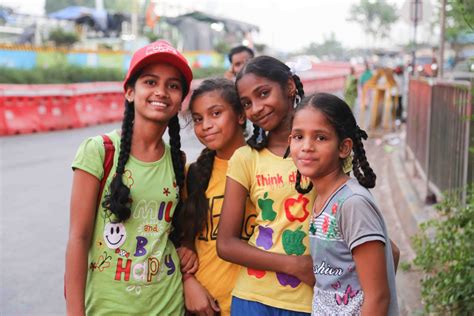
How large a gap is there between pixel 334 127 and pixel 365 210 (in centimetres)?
33

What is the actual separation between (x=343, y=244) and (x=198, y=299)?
685 millimetres

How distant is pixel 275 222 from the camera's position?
241 cm

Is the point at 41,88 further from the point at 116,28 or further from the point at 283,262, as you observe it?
the point at 116,28

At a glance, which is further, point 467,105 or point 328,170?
point 467,105

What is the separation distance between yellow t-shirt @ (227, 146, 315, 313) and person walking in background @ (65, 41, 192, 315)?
0.28 metres

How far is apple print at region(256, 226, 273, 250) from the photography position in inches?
94.9

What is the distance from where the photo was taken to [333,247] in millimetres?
2170

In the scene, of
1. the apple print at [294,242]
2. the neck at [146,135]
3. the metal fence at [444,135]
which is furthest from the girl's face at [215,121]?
the metal fence at [444,135]

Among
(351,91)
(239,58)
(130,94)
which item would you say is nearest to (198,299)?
(130,94)

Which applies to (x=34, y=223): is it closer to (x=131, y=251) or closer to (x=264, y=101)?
(x=131, y=251)

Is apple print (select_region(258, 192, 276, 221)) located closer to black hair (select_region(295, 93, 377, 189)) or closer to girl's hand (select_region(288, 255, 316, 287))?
girl's hand (select_region(288, 255, 316, 287))

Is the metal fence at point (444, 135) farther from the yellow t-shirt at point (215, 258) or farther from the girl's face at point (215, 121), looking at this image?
the yellow t-shirt at point (215, 258)

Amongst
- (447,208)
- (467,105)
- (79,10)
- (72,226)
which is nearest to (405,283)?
(447,208)

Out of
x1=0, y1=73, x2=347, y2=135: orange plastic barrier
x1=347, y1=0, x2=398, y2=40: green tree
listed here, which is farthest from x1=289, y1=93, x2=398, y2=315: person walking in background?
x1=347, y1=0, x2=398, y2=40: green tree
